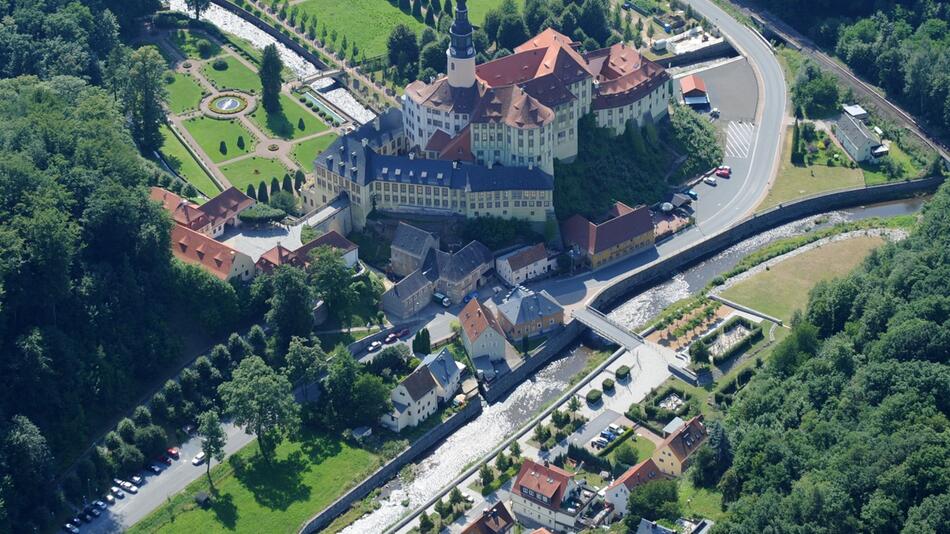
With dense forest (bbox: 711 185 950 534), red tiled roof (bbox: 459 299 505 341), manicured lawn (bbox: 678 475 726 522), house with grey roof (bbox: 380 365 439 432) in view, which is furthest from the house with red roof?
manicured lawn (bbox: 678 475 726 522)

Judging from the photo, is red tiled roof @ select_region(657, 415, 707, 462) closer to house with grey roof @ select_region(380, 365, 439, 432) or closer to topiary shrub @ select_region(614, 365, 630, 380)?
topiary shrub @ select_region(614, 365, 630, 380)

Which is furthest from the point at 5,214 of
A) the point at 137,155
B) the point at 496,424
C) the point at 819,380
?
the point at 819,380

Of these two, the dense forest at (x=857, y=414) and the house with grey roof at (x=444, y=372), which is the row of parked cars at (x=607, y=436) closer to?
the dense forest at (x=857, y=414)

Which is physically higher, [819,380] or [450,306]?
[819,380]

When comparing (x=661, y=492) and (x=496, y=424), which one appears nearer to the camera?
(x=661, y=492)

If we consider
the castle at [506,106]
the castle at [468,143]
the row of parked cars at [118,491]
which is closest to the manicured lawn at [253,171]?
the castle at [468,143]

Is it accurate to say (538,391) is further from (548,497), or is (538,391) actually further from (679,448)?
(548,497)

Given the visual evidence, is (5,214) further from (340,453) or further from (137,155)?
(340,453)
